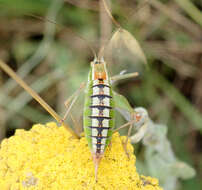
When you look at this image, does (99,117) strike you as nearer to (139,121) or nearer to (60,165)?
(60,165)

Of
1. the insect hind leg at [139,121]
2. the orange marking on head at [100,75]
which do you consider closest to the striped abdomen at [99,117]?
the orange marking on head at [100,75]

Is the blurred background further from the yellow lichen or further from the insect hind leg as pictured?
the yellow lichen


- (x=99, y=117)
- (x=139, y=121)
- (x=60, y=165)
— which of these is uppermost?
(x=139, y=121)

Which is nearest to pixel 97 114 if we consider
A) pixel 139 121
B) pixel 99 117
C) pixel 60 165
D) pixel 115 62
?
pixel 99 117

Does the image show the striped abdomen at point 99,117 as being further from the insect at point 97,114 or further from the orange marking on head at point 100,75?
the orange marking on head at point 100,75

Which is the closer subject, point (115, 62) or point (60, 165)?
point (60, 165)

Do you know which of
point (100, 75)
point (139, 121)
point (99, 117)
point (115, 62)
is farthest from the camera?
point (115, 62)

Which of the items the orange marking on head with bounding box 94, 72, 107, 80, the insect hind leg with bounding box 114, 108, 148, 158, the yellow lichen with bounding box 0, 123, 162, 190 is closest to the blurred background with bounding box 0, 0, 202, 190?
the insect hind leg with bounding box 114, 108, 148, 158

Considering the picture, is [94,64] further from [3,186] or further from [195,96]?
[195,96]
